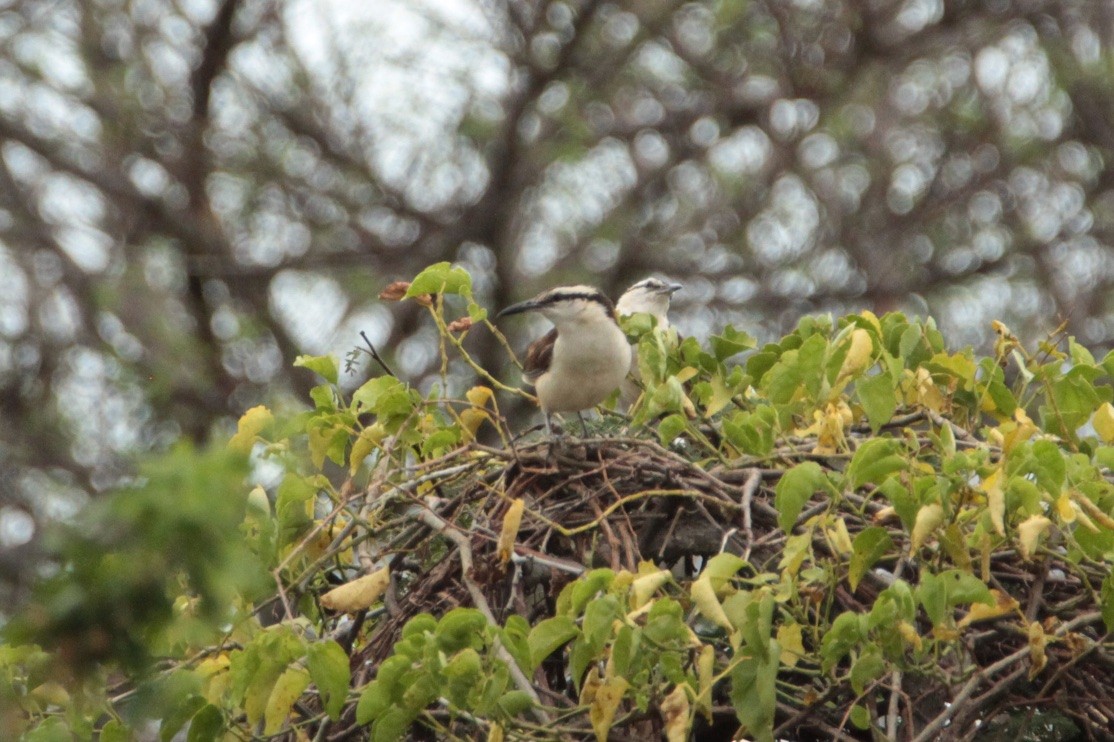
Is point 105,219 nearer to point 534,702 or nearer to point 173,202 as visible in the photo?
point 173,202

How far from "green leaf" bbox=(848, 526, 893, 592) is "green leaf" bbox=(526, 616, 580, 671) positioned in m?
0.48

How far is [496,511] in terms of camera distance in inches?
128

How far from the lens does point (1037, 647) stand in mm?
2635

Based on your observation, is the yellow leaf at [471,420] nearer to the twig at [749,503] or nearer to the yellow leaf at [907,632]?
the twig at [749,503]

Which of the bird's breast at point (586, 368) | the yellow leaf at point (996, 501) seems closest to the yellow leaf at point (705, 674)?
the yellow leaf at point (996, 501)

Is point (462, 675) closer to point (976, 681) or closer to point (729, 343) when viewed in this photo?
point (976, 681)

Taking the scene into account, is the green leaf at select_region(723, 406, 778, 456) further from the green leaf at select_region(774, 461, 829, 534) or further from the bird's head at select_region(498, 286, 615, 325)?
the bird's head at select_region(498, 286, 615, 325)

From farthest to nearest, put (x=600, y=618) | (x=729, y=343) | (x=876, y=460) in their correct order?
(x=729, y=343)
(x=876, y=460)
(x=600, y=618)

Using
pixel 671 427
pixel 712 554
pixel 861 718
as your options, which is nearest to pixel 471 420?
pixel 671 427

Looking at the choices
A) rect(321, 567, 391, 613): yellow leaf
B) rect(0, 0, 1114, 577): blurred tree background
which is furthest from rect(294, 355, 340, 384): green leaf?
rect(0, 0, 1114, 577): blurred tree background

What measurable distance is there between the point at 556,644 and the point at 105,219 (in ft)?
27.3

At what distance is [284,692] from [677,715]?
2.36 ft

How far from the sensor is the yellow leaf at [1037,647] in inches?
104

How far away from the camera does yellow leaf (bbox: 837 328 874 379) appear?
3.01m
